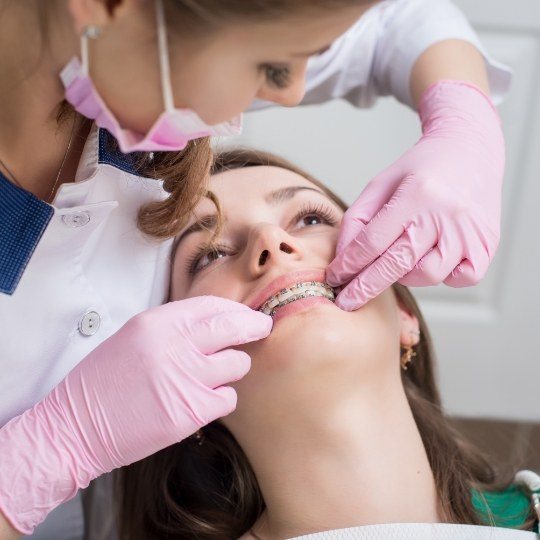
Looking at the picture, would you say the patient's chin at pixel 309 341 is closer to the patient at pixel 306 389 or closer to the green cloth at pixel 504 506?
the patient at pixel 306 389

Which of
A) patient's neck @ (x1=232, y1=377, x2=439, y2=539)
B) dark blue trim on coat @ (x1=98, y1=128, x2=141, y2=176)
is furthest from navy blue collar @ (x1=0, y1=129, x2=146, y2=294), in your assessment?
patient's neck @ (x1=232, y1=377, x2=439, y2=539)

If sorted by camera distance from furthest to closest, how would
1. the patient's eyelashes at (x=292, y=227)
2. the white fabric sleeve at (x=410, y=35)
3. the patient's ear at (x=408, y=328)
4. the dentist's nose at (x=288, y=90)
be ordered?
the white fabric sleeve at (x=410, y=35) < the patient's ear at (x=408, y=328) < the patient's eyelashes at (x=292, y=227) < the dentist's nose at (x=288, y=90)

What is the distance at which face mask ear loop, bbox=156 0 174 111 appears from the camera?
2.86ft

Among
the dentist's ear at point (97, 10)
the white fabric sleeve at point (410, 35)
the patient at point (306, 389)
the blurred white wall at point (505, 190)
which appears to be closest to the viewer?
the dentist's ear at point (97, 10)

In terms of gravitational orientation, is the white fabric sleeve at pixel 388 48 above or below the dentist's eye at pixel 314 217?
above

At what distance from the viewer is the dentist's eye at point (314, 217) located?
55.7 inches

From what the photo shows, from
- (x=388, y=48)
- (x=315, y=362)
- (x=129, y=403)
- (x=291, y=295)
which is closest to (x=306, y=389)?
(x=315, y=362)

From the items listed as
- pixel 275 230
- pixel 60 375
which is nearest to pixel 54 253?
pixel 60 375

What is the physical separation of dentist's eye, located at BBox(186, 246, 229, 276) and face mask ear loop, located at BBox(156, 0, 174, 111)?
0.49m

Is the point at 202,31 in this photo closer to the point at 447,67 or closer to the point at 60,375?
the point at 60,375

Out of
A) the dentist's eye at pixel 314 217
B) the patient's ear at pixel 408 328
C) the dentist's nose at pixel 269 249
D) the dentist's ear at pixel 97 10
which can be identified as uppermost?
the dentist's ear at pixel 97 10

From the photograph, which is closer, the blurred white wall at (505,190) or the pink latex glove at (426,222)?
the pink latex glove at (426,222)

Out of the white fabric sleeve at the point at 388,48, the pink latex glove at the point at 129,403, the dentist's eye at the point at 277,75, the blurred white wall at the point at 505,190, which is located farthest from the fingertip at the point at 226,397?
the blurred white wall at the point at 505,190

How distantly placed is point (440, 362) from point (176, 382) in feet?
5.66
